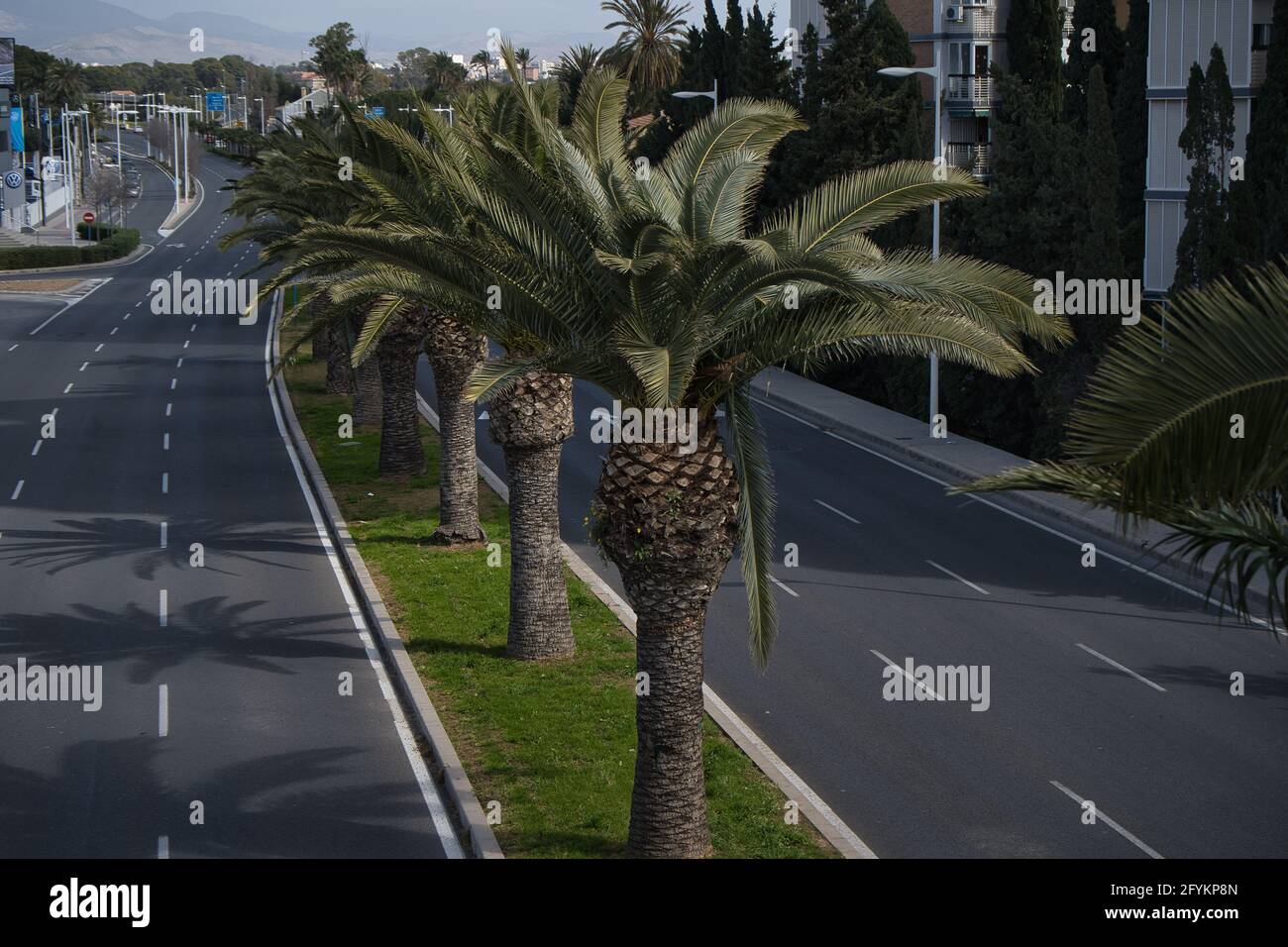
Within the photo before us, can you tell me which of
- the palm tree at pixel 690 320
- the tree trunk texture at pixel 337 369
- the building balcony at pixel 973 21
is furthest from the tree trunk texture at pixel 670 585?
the building balcony at pixel 973 21

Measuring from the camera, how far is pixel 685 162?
41.3 ft

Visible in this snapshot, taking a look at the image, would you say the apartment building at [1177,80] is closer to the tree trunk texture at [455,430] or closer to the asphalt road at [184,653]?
the tree trunk texture at [455,430]

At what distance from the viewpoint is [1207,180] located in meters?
30.8

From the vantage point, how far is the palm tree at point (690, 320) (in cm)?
1127

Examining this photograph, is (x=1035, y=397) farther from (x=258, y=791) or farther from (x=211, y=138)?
(x=211, y=138)

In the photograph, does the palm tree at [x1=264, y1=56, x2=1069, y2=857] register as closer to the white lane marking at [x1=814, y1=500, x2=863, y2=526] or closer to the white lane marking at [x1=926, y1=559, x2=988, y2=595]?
the white lane marking at [x1=926, y1=559, x2=988, y2=595]

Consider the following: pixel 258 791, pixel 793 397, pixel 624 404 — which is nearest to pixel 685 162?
pixel 624 404

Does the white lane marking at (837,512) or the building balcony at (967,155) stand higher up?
the building balcony at (967,155)

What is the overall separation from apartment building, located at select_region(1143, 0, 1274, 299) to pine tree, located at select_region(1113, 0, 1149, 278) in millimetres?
2704

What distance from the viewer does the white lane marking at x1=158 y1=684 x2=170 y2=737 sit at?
16297 millimetres

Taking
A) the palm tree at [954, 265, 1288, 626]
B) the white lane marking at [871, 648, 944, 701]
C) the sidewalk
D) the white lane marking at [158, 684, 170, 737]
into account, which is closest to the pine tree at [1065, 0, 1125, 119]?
A: the sidewalk

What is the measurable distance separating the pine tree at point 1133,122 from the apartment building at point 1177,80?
8.87 feet

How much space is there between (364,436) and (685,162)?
76.6ft

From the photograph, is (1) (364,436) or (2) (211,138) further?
(2) (211,138)
